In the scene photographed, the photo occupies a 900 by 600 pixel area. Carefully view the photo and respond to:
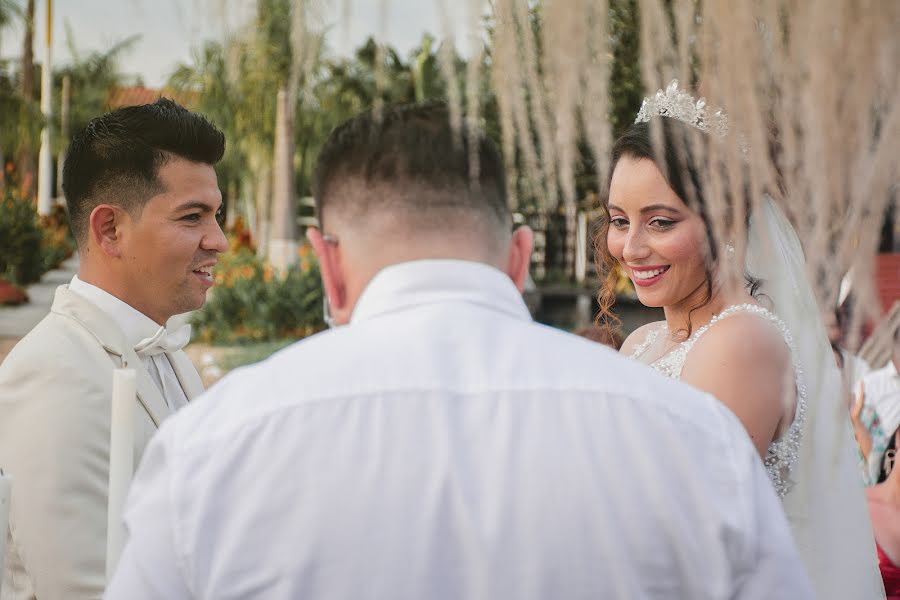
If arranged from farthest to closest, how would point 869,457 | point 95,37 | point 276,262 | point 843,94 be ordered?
point 276,262 → point 869,457 → point 95,37 → point 843,94

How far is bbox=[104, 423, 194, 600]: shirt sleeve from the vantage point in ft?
3.74

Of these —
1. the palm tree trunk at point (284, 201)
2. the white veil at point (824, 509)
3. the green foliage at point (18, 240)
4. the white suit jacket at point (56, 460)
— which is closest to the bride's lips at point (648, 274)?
the white veil at point (824, 509)

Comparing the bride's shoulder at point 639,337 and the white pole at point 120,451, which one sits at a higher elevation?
the white pole at point 120,451

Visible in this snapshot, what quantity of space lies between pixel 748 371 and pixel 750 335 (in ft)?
0.32

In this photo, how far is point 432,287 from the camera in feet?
4.05

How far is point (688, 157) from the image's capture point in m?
2.06

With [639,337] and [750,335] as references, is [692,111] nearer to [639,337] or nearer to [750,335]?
[750,335]

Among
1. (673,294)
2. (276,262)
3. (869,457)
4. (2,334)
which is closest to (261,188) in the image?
(276,262)

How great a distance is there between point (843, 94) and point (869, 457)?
398 centimetres

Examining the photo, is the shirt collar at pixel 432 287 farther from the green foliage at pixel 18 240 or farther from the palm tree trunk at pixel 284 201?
the green foliage at pixel 18 240

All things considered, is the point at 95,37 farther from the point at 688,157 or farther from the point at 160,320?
the point at 688,157

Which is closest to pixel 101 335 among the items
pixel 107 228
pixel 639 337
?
pixel 107 228

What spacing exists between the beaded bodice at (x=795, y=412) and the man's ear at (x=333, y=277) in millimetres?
1213

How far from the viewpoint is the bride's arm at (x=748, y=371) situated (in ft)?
6.76
